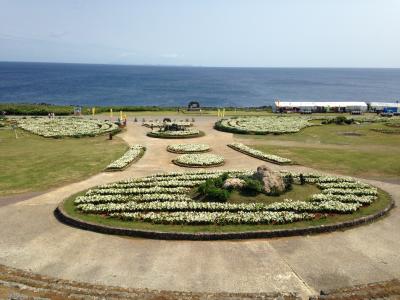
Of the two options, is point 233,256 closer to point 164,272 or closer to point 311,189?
point 164,272

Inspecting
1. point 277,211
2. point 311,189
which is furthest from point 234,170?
point 277,211

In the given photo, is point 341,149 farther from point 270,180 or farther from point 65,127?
point 65,127

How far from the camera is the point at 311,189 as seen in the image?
2623 cm

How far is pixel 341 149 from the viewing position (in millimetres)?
40688

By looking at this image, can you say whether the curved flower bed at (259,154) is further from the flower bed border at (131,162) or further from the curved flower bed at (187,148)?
the flower bed border at (131,162)

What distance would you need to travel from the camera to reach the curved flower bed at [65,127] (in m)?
48.8

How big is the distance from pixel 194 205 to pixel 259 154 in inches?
625

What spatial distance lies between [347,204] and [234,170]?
9960 millimetres

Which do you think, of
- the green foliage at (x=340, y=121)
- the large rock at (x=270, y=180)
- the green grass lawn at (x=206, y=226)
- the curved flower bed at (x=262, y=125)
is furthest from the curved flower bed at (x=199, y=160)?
the green foliage at (x=340, y=121)

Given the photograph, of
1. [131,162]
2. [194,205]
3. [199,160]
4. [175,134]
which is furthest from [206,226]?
[175,134]

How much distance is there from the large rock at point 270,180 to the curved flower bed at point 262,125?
2570 cm

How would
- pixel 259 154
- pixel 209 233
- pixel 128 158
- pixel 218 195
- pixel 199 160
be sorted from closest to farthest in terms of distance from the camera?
1. pixel 209 233
2. pixel 218 195
3. pixel 199 160
4. pixel 128 158
5. pixel 259 154

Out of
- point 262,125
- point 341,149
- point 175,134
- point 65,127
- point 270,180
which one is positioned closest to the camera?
point 270,180

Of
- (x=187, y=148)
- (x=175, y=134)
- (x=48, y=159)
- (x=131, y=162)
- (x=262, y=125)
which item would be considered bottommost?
(x=48, y=159)
